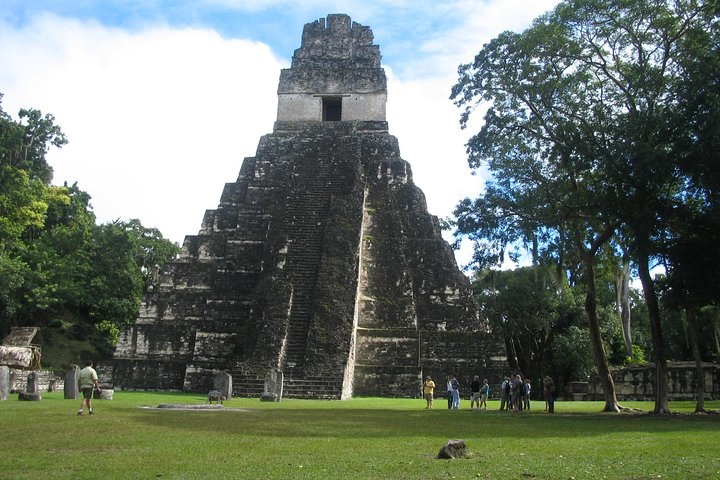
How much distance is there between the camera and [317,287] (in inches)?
774

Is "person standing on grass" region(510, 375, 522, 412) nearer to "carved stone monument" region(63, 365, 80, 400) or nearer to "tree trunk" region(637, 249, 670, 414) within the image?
"tree trunk" region(637, 249, 670, 414)

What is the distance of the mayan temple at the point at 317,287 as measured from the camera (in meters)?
18.4

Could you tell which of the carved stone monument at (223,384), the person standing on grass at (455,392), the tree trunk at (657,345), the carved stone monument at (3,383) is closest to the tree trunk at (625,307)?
the person standing on grass at (455,392)

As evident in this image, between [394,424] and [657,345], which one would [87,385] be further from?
[657,345]

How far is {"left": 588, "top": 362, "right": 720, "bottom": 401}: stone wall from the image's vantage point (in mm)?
23922

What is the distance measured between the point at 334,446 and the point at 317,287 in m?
12.1

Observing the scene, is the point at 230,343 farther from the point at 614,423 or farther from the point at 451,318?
the point at 614,423

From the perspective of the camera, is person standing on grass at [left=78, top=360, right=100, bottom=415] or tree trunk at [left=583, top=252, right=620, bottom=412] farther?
tree trunk at [left=583, top=252, right=620, bottom=412]

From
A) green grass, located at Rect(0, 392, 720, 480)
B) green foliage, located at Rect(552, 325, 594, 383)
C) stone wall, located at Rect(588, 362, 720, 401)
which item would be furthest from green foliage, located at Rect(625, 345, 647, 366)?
green grass, located at Rect(0, 392, 720, 480)

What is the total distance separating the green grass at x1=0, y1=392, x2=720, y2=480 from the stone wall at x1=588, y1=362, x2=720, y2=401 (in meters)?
13.3

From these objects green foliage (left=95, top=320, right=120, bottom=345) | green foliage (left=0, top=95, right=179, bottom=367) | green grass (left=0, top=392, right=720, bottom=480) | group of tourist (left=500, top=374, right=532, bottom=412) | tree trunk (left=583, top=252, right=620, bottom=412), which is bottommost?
green grass (left=0, top=392, right=720, bottom=480)

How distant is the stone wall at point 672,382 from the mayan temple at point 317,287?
688cm

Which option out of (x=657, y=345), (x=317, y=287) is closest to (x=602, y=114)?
(x=657, y=345)

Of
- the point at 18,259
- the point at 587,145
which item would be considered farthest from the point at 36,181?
the point at 587,145
